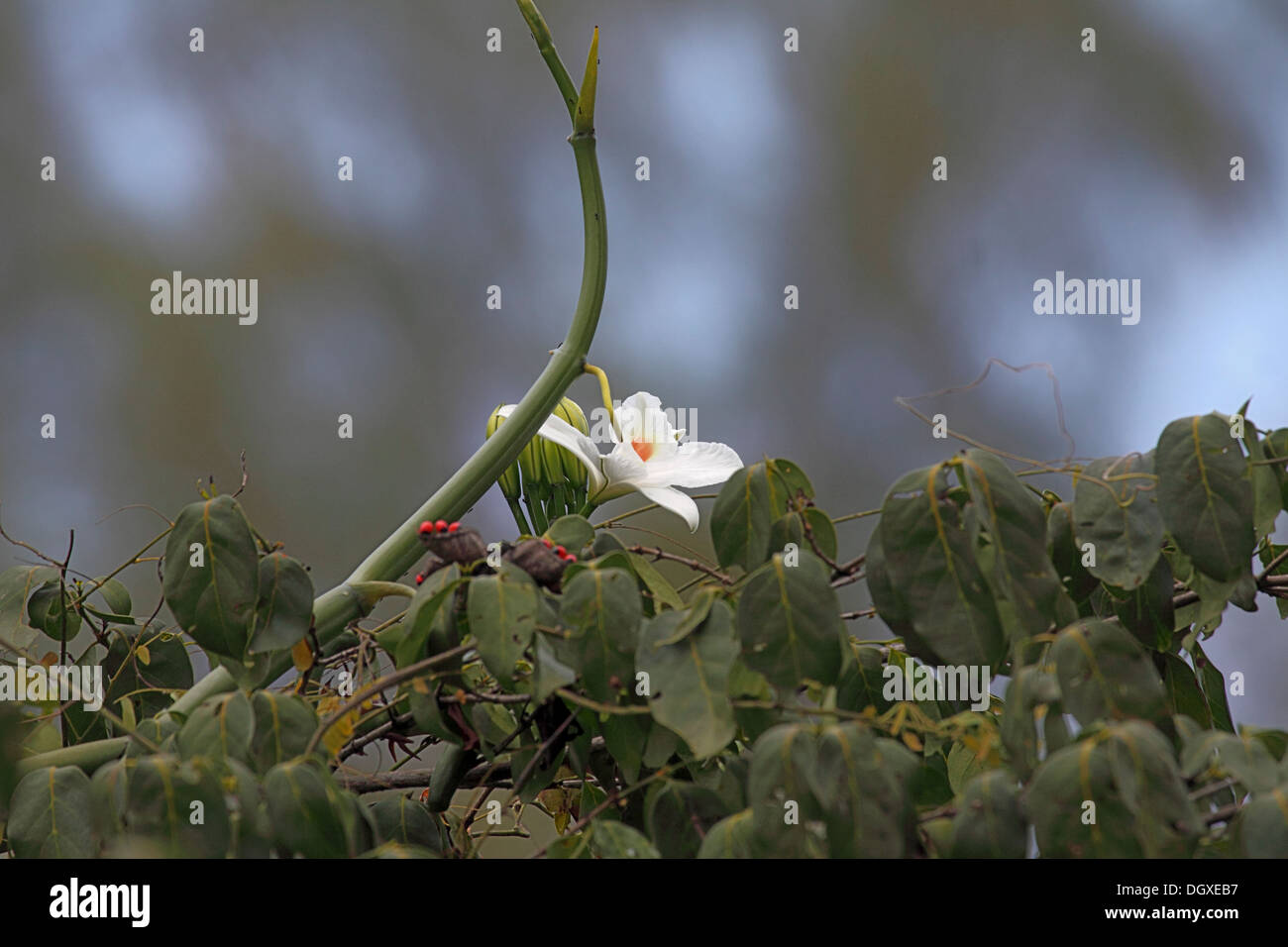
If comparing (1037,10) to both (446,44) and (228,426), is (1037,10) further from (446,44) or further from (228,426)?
(228,426)

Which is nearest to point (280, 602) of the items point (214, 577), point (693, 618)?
point (214, 577)

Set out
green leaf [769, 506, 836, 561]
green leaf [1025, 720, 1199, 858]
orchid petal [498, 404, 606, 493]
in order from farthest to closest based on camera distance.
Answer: orchid petal [498, 404, 606, 493] < green leaf [769, 506, 836, 561] < green leaf [1025, 720, 1199, 858]

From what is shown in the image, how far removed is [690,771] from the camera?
0.33m

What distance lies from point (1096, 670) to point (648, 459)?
254 mm

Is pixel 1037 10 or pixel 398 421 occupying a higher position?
pixel 1037 10

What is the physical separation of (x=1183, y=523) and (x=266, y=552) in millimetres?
288

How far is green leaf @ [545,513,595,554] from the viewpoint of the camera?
1.13 feet

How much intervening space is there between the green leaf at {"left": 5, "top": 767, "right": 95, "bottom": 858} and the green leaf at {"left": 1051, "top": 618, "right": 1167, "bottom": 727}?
0.88 feet

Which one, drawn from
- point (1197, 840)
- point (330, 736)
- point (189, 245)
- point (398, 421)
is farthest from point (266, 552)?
point (189, 245)

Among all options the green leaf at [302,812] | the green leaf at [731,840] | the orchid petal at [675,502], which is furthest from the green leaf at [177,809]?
the orchid petal at [675,502]

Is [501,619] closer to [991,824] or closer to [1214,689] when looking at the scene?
[991,824]

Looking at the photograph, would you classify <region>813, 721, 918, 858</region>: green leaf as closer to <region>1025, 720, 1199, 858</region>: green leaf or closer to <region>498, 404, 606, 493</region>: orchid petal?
<region>1025, 720, 1199, 858</region>: green leaf

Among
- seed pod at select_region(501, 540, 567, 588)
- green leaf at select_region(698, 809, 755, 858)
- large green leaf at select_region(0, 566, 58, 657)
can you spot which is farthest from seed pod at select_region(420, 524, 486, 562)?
large green leaf at select_region(0, 566, 58, 657)

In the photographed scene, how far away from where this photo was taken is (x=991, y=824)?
22 centimetres
